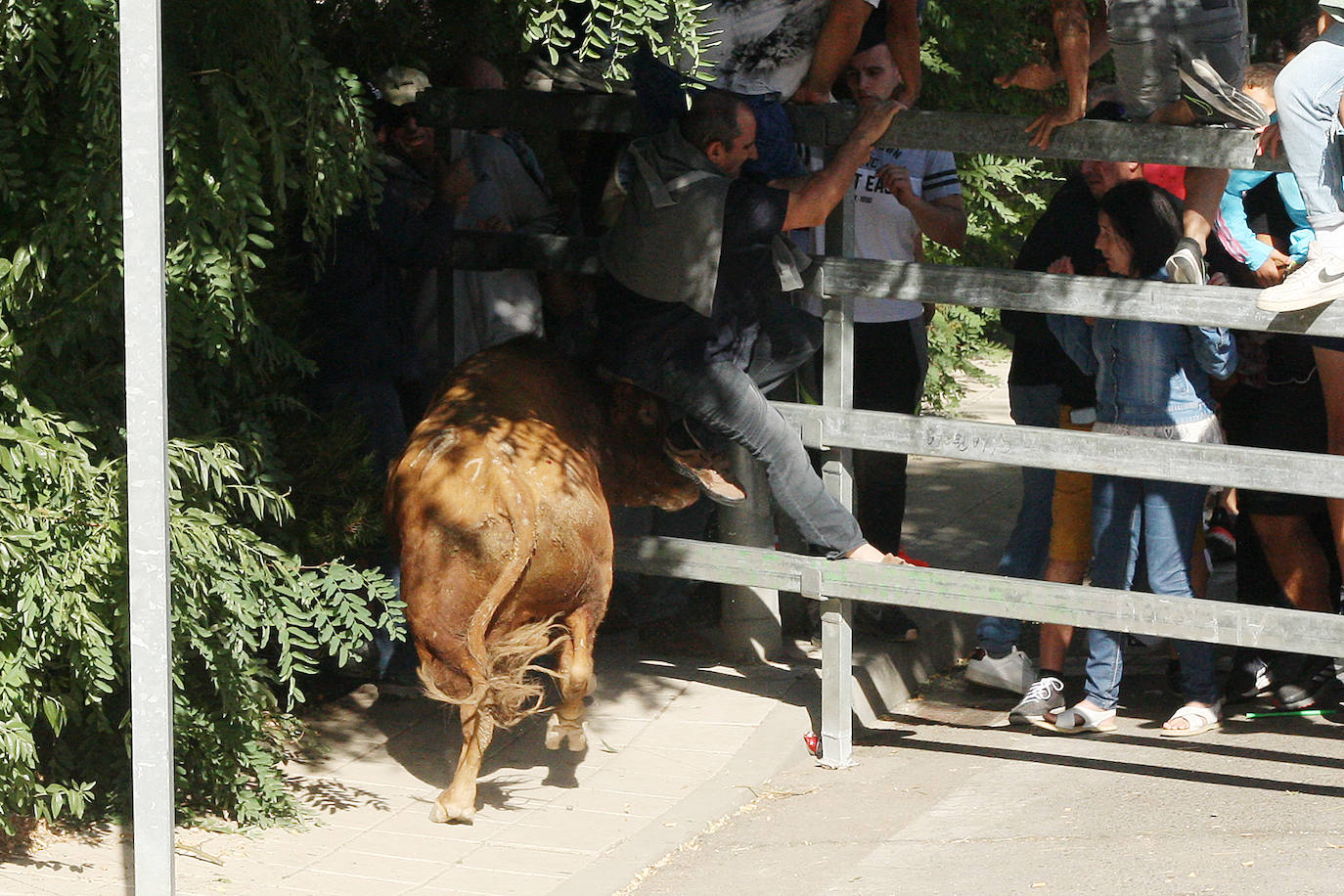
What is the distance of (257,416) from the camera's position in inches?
202

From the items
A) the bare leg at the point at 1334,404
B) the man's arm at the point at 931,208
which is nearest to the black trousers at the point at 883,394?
the man's arm at the point at 931,208

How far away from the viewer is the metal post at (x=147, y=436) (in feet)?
11.1

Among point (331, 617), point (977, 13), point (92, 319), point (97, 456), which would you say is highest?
point (977, 13)

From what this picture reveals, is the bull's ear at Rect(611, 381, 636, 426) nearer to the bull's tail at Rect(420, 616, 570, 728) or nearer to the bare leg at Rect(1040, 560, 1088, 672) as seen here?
the bull's tail at Rect(420, 616, 570, 728)

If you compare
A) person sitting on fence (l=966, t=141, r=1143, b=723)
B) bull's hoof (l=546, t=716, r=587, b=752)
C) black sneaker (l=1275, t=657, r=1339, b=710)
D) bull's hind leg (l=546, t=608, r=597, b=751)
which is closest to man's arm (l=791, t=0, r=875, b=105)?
person sitting on fence (l=966, t=141, r=1143, b=723)

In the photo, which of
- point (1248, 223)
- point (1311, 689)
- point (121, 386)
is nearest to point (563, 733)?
point (121, 386)

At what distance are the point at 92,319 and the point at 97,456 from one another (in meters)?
0.40

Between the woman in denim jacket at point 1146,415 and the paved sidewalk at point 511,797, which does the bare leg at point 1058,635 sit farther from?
the paved sidewalk at point 511,797

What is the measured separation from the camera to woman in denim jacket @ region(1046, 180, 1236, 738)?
5.56 metres

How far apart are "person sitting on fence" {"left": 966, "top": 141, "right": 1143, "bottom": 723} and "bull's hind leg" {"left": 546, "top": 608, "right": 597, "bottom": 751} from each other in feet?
5.37

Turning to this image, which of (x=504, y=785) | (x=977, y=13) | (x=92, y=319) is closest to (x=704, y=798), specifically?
(x=504, y=785)

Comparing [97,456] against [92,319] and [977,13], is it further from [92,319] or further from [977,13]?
[977,13]

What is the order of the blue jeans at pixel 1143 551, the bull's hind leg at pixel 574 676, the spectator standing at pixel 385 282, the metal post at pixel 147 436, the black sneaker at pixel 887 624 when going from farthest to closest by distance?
the black sneaker at pixel 887 624, the spectator standing at pixel 385 282, the blue jeans at pixel 1143 551, the bull's hind leg at pixel 574 676, the metal post at pixel 147 436

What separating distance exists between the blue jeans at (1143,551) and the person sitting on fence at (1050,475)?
197mm
